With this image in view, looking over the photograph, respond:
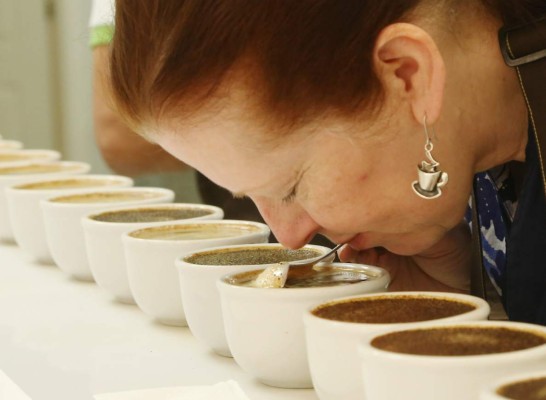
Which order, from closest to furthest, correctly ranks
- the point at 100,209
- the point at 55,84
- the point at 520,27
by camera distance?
the point at 520,27
the point at 100,209
the point at 55,84

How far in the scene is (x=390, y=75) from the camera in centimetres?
86

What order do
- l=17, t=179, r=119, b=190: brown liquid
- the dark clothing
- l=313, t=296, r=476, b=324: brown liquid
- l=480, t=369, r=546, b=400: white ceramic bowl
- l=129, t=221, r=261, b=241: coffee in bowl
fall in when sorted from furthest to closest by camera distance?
l=17, t=179, r=119, b=190: brown liquid
l=129, t=221, r=261, b=241: coffee in bowl
the dark clothing
l=313, t=296, r=476, b=324: brown liquid
l=480, t=369, r=546, b=400: white ceramic bowl

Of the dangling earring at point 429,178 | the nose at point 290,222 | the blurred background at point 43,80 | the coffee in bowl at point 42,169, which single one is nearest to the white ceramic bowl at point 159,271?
the nose at point 290,222

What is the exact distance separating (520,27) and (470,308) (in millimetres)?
282

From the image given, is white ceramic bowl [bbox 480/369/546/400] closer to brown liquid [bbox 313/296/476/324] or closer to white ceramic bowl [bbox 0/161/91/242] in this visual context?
brown liquid [bbox 313/296/476/324]

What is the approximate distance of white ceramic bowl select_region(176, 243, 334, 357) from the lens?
953 millimetres

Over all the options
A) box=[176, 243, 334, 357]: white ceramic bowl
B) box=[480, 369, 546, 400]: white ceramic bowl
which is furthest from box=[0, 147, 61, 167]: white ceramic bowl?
box=[480, 369, 546, 400]: white ceramic bowl

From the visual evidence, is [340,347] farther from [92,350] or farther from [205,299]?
[92,350]

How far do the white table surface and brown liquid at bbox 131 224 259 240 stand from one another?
3.9 inches

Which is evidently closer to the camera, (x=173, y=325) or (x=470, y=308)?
(x=470, y=308)

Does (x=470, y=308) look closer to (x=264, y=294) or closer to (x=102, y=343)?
(x=264, y=294)

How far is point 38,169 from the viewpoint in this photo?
184cm

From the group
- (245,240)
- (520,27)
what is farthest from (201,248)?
(520,27)

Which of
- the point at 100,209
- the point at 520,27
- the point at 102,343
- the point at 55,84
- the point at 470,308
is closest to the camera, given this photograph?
the point at 470,308
